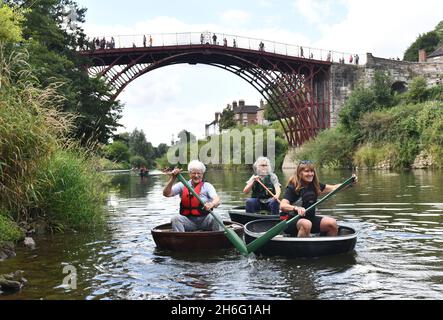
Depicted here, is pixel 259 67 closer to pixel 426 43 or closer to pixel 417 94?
pixel 417 94

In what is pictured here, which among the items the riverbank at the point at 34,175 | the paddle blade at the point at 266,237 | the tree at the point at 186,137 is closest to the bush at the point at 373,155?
the riverbank at the point at 34,175

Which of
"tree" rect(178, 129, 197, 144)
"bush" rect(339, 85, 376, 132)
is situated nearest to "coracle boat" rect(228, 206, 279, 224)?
"bush" rect(339, 85, 376, 132)

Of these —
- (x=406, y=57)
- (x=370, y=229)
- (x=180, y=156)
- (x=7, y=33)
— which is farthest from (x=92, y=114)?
(x=406, y=57)

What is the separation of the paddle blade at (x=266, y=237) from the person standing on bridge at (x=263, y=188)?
1798 mm

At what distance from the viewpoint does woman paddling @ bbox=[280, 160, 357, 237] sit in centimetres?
648

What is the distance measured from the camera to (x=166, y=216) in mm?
11477

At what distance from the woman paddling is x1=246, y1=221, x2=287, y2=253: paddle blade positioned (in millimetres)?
278

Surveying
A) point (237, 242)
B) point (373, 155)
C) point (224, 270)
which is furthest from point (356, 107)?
point (224, 270)

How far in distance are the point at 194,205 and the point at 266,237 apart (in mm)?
1403

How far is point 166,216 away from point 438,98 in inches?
1155

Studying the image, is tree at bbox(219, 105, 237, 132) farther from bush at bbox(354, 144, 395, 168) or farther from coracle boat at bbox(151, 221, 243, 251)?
coracle boat at bbox(151, 221, 243, 251)

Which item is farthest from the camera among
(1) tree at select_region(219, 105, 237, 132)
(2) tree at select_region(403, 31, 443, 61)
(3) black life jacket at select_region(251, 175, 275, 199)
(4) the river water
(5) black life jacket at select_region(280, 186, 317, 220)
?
(1) tree at select_region(219, 105, 237, 132)

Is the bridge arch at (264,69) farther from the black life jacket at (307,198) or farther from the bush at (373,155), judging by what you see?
the black life jacket at (307,198)

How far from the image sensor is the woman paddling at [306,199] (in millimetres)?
6482
